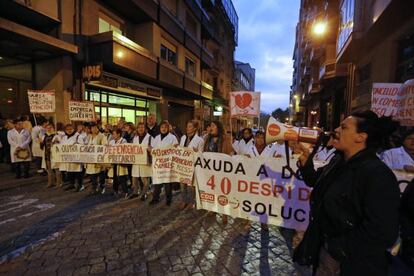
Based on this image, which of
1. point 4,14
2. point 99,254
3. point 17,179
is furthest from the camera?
point 4,14

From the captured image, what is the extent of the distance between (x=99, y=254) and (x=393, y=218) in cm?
367

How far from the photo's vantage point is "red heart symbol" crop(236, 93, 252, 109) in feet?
25.1

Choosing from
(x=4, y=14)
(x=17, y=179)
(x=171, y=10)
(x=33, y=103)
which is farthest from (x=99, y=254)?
(x=171, y=10)

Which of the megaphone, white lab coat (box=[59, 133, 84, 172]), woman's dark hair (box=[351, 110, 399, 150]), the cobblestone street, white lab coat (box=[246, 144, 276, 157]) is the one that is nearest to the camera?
woman's dark hair (box=[351, 110, 399, 150])

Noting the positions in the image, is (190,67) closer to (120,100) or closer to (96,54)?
(120,100)

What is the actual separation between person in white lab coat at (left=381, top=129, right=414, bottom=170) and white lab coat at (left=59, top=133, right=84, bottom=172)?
705 cm

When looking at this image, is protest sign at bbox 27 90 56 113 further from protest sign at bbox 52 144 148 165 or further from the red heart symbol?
the red heart symbol

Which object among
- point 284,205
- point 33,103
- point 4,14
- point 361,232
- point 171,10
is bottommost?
point 284,205

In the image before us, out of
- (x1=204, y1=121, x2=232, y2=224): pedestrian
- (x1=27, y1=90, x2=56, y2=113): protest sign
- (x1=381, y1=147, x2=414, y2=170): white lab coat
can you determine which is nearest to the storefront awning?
(x1=27, y1=90, x2=56, y2=113): protest sign

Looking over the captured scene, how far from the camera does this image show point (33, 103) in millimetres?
8570

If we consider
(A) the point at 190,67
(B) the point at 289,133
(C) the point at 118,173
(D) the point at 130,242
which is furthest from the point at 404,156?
(A) the point at 190,67

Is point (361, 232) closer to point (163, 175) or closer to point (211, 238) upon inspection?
point (211, 238)

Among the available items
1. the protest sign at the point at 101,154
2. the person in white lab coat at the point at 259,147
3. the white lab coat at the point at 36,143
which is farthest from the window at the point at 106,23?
the person in white lab coat at the point at 259,147

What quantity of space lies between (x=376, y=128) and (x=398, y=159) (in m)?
3.36
